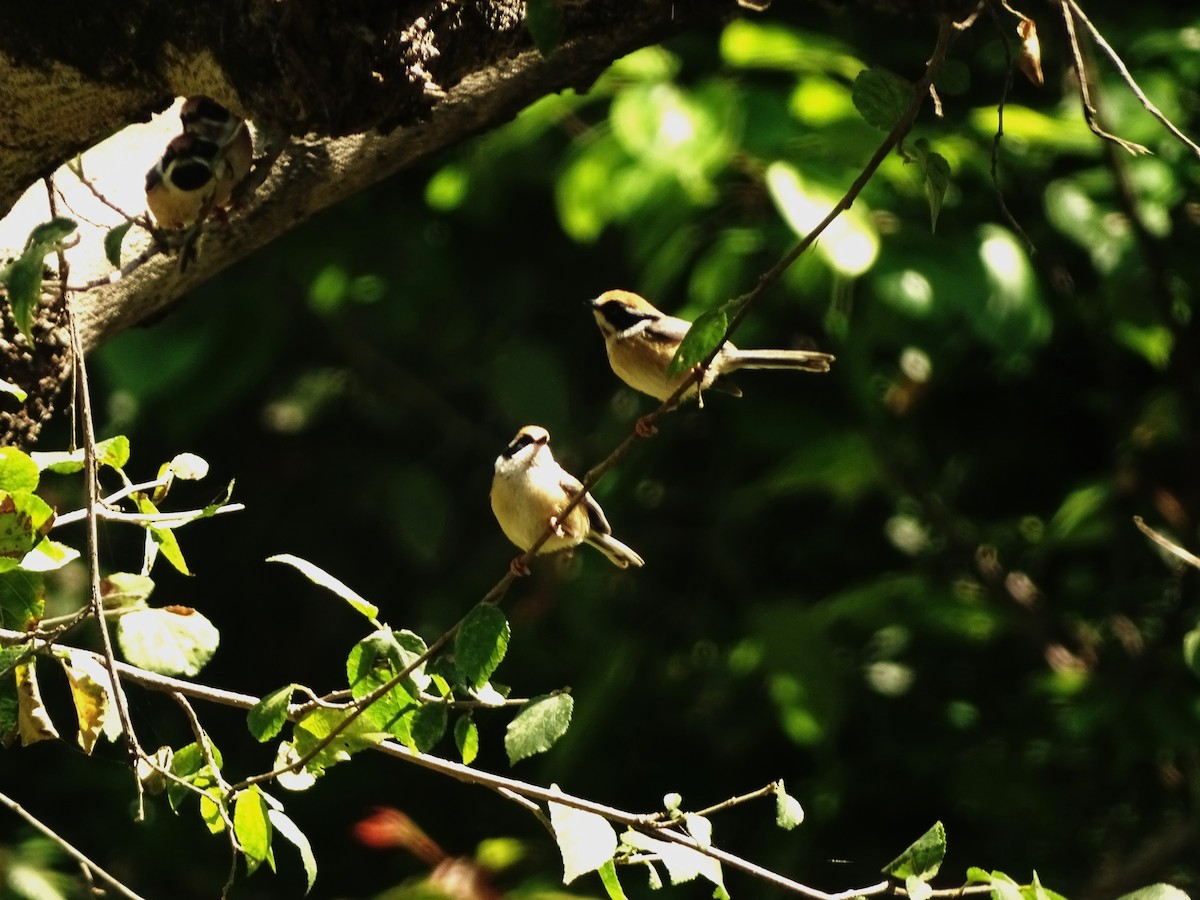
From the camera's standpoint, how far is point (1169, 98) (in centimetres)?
369

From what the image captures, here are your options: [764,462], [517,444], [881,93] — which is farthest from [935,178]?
[764,462]

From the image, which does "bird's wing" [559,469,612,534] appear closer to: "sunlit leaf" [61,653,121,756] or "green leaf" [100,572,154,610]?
"green leaf" [100,572,154,610]

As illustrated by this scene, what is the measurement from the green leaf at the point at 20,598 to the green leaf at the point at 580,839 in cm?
64

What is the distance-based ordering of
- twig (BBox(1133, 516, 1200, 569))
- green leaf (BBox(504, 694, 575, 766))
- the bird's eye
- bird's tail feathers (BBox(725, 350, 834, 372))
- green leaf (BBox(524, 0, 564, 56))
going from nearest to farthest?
green leaf (BBox(524, 0, 564, 56))
green leaf (BBox(504, 694, 575, 766))
twig (BBox(1133, 516, 1200, 569))
bird's tail feathers (BBox(725, 350, 834, 372))
the bird's eye

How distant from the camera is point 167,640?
176 cm

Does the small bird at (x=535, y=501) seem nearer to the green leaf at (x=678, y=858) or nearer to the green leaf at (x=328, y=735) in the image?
the green leaf at (x=328, y=735)

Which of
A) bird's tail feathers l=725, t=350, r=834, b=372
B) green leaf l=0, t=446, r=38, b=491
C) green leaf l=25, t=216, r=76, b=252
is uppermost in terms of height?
green leaf l=25, t=216, r=76, b=252

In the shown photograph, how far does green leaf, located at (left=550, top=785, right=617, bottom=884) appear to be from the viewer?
156 cm

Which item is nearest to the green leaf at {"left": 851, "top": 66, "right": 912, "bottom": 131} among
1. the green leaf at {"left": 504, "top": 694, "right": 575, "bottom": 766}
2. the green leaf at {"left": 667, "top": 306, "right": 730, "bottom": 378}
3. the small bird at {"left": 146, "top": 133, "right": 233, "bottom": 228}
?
the green leaf at {"left": 667, "top": 306, "right": 730, "bottom": 378}

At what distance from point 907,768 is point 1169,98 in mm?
1957

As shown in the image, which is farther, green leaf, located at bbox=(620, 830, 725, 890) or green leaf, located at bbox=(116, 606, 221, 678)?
green leaf, located at bbox=(116, 606, 221, 678)

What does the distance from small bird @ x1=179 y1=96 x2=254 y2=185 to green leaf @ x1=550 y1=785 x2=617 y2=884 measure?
0.97m

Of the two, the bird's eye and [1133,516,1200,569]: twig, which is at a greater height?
[1133,516,1200,569]: twig

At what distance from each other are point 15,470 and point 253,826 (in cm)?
47
